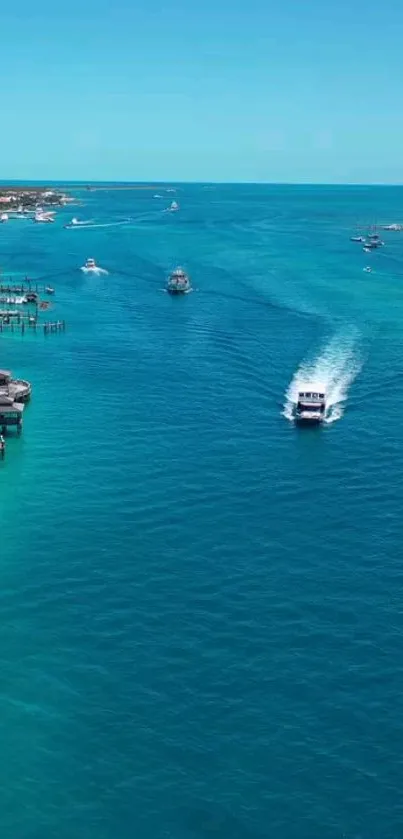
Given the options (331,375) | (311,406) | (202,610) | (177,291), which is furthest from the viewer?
(177,291)

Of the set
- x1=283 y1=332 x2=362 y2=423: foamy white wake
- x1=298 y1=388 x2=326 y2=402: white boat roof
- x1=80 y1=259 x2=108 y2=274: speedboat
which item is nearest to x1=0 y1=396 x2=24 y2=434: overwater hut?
x1=283 y1=332 x2=362 y2=423: foamy white wake

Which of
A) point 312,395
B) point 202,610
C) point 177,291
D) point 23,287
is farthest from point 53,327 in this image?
point 202,610

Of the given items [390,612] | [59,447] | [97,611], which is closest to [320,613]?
[390,612]

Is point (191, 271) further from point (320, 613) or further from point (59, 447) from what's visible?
point (320, 613)

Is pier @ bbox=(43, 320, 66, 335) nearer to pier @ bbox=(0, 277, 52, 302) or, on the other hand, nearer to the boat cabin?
pier @ bbox=(0, 277, 52, 302)

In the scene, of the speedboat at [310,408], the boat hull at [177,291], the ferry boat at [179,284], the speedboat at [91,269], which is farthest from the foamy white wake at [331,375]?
the speedboat at [91,269]

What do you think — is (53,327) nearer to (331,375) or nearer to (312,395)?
(331,375)

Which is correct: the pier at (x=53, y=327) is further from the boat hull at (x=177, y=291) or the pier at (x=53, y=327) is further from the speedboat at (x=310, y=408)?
the speedboat at (x=310, y=408)
